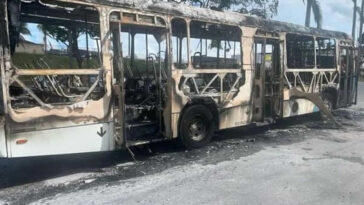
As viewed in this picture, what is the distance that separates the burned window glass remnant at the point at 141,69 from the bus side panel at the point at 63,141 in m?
0.54

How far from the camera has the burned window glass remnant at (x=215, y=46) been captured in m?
8.16

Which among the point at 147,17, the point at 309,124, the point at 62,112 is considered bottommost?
the point at 309,124

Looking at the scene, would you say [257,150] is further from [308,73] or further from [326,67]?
[326,67]

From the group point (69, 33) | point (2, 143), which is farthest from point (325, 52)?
point (2, 143)

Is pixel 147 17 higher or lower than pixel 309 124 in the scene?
higher

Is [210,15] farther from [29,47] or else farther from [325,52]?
[325,52]

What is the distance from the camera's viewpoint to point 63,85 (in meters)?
6.08

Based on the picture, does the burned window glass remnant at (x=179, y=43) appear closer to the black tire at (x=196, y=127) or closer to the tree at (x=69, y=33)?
the black tire at (x=196, y=127)

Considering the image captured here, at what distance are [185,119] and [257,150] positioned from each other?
4.96ft

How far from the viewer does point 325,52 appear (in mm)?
11867

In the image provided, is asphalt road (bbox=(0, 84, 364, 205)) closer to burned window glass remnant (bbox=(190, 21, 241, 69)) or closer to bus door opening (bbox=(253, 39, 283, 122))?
bus door opening (bbox=(253, 39, 283, 122))

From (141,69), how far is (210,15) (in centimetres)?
168

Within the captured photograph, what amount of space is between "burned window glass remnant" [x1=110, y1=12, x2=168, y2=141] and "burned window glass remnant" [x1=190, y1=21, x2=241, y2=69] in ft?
2.55

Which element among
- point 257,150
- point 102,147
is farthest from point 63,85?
point 257,150
